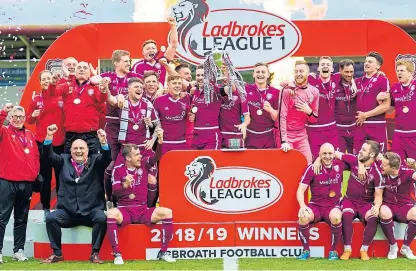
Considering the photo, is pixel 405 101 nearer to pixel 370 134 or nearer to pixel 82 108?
pixel 370 134

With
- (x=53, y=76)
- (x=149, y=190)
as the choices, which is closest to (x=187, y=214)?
(x=149, y=190)

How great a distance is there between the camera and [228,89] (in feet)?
27.9

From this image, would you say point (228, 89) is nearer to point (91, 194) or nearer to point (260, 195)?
point (260, 195)

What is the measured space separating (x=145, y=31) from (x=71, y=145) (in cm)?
231

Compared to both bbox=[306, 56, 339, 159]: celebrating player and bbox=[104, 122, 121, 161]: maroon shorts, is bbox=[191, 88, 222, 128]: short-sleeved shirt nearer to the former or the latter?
bbox=[104, 122, 121, 161]: maroon shorts

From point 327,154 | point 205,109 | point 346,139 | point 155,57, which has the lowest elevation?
point 327,154

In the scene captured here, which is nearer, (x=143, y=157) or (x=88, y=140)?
(x=143, y=157)

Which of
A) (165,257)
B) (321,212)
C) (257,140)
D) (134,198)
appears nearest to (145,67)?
(257,140)

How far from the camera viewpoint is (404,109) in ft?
29.2

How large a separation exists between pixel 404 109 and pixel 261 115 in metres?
1.73

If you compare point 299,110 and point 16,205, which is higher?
point 299,110

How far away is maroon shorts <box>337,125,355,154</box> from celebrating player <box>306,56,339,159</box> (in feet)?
0.49

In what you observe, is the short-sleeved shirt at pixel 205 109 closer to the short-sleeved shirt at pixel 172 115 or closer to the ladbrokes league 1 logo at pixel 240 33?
the short-sleeved shirt at pixel 172 115

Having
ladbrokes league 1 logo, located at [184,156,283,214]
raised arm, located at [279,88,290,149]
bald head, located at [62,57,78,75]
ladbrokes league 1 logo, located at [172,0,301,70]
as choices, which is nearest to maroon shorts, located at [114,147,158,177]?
ladbrokes league 1 logo, located at [184,156,283,214]
